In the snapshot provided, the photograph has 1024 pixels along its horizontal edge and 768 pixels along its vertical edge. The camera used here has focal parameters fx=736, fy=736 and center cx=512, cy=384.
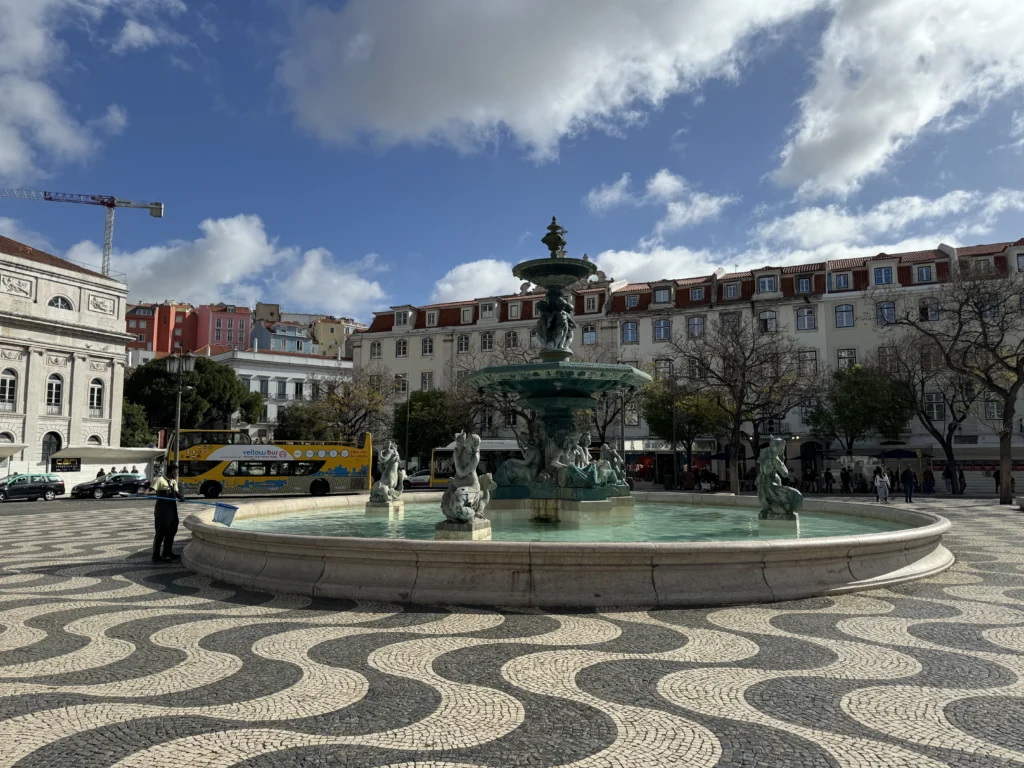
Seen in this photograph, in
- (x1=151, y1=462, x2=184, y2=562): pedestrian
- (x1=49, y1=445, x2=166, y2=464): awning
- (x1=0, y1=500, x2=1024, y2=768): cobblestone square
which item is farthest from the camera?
(x1=49, y1=445, x2=166, y2=464): awning

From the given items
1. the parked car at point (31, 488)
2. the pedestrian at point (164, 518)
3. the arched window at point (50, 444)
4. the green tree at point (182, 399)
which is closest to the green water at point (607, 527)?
the pedestrian at point (164, 518)

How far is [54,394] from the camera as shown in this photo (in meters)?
42.1

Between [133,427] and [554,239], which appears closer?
[554,239]

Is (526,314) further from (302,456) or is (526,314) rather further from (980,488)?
(980,488)

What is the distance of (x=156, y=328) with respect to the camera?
87.0 metres

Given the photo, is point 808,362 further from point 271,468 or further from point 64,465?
point 64,465

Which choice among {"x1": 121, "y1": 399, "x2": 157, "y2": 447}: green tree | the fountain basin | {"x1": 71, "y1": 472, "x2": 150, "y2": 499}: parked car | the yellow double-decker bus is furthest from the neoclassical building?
the fountain basin

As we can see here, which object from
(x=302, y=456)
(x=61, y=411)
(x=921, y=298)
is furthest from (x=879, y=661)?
(x=61, y=411)

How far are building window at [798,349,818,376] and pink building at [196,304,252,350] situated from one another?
2676 inches

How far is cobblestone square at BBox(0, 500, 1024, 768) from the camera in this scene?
3580 mm

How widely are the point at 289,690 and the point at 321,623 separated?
1797 millimetres

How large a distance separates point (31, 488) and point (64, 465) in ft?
32.8

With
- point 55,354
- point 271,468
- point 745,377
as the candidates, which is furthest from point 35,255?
point 745,377

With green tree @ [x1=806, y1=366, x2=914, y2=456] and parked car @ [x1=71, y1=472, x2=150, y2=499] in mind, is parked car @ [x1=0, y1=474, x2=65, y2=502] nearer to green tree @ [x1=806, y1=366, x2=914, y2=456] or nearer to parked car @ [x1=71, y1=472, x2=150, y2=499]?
parked car @ [x1=71, y1=472, x2=150, y2=499]
